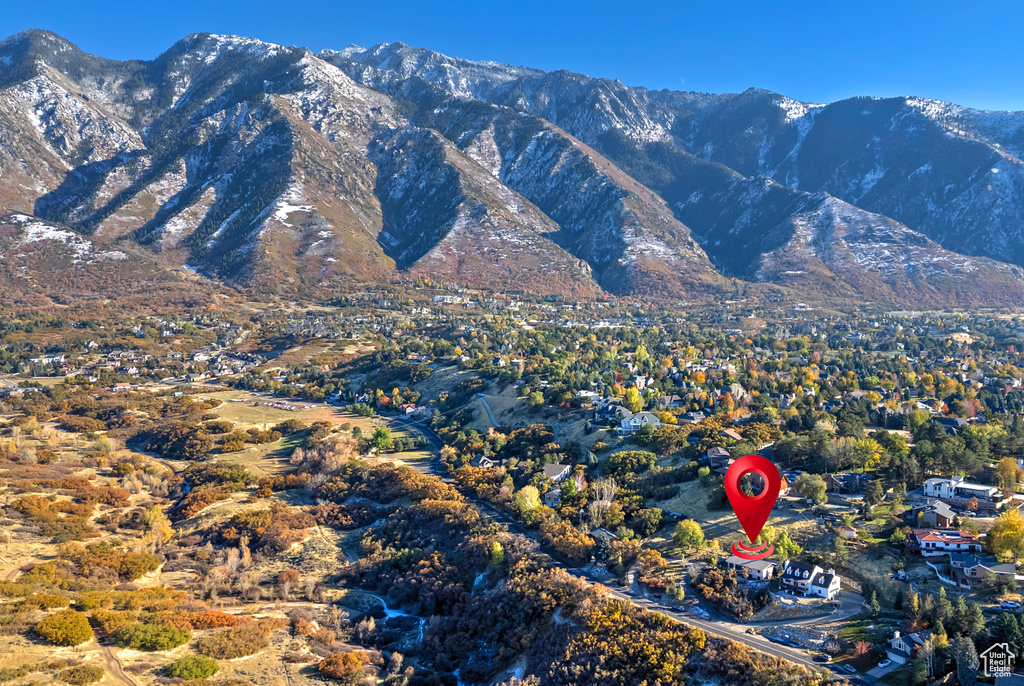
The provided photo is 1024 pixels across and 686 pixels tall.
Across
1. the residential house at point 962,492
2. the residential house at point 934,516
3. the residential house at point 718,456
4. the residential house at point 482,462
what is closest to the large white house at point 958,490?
the residential house at point 962,492

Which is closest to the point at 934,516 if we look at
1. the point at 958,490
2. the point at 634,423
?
the point at 958,490

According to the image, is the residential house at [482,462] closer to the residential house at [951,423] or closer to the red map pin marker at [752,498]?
the red map pin marker at [752,498]

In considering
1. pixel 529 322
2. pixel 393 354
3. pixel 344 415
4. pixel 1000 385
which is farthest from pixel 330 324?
pixel 1000 385

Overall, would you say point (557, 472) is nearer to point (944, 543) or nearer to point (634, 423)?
point (634, 423)

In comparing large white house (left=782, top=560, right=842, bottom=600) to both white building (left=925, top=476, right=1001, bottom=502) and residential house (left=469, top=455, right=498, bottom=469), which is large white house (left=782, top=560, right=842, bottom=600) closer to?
white building (left=925, top=476, right=1001, bottom=502)

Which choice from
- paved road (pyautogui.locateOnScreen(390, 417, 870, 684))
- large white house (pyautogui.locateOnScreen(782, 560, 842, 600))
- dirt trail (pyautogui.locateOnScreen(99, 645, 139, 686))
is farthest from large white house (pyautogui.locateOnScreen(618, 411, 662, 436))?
dirt trail (pyautogui.locateOnScreen(99, 645, 139, 686))

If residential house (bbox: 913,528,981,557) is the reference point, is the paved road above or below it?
below
